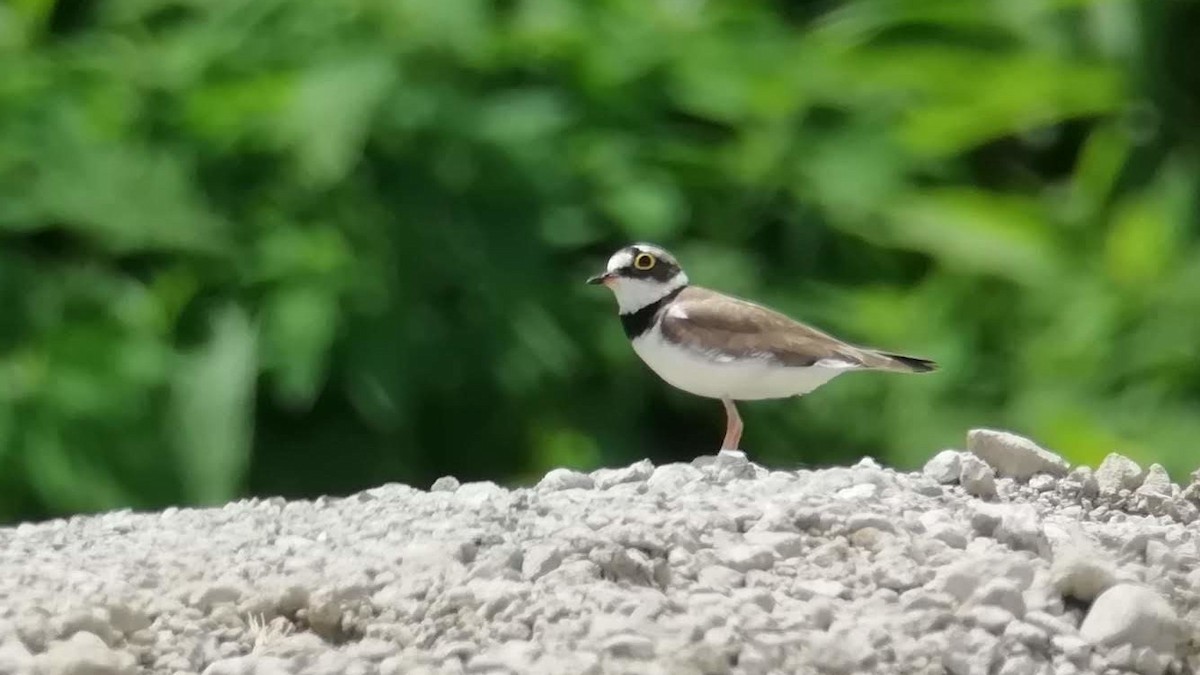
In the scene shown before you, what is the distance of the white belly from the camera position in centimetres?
421

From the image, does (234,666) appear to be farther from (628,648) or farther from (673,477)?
(673,477)

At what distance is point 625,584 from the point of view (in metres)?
3.05

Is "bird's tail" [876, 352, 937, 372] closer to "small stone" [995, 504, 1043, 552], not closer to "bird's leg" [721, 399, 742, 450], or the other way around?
"bird's leg" [721, 399, 742, 450]

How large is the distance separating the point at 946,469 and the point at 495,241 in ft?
5.20

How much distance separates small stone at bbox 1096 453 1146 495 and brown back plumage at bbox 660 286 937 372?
551 mm

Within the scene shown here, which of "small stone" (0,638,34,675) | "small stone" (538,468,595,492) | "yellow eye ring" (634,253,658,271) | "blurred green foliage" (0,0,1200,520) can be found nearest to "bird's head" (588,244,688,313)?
"yellow eye ring" (634,253,658,271)

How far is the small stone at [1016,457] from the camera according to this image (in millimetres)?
3711

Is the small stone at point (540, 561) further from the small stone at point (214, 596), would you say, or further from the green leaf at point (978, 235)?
the green leaf at point (978, 235)

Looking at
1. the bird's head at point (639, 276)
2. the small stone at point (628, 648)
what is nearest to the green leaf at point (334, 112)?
the bird's head at point (639, 276)

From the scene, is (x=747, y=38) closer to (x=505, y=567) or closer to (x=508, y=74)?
(x=508, y=74)

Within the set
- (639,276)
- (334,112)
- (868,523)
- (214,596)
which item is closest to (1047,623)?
(868,523)

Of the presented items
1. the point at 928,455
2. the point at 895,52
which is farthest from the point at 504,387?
the point at 895,52

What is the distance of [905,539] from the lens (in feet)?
10.7

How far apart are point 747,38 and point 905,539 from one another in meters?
2.23
